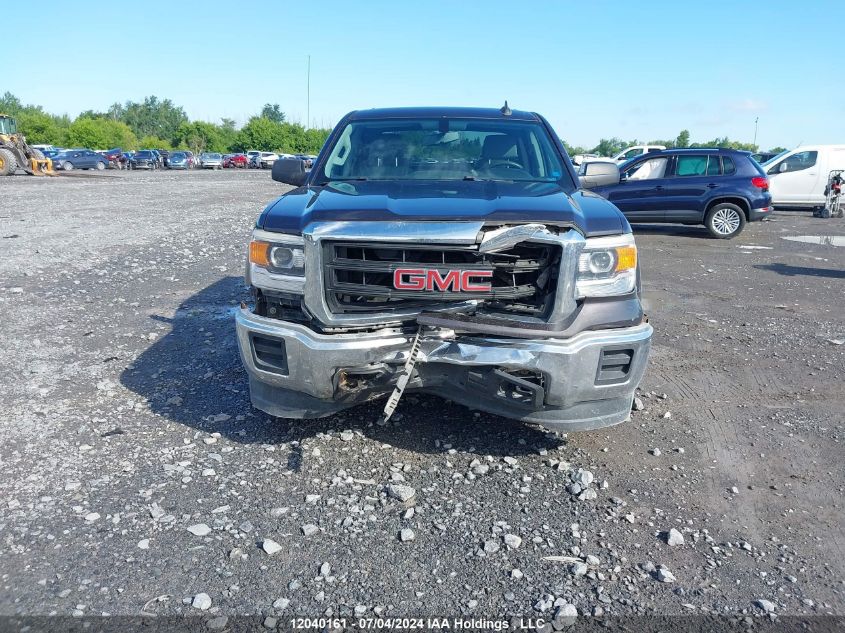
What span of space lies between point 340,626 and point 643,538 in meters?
1.39

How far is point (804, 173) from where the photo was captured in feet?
60.4

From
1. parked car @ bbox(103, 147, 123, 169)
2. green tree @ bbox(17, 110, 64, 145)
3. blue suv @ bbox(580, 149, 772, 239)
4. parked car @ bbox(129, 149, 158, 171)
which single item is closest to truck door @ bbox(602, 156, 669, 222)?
blue suv @ bbox(580, 149, 772, 239)

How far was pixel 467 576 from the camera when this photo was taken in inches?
109

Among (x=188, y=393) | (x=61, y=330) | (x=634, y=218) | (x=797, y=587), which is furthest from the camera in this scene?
(x=634, y=218)

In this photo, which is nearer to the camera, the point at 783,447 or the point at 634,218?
the point at 783,447

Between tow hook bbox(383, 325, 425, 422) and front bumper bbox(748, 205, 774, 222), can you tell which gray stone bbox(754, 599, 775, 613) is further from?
front bumper bbox(748, 205, 774, 222)

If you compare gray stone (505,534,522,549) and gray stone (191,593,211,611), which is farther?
gray stone (505,534,522,549)

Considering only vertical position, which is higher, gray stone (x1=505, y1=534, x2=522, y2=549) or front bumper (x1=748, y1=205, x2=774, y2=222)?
front bumper (x1=748, y1=205, x2=774, y2=222)

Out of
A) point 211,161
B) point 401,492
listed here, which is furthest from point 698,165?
point 211,161

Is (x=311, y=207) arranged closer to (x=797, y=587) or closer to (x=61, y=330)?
(x=797, y=587)

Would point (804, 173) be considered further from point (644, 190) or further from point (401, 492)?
point (401, 492)

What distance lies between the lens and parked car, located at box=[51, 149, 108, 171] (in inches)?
1746

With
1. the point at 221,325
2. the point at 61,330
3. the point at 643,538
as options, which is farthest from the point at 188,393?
the point at 643,538

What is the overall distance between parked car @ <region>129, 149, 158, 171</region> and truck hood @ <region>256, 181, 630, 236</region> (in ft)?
175
